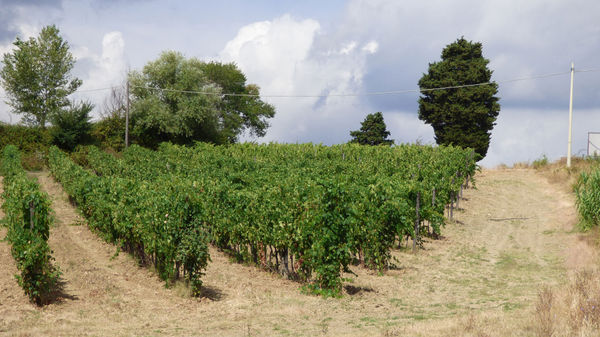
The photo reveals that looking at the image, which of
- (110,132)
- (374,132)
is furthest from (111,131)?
(374,132)

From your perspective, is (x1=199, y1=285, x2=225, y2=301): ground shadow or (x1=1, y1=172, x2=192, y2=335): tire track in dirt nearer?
(x1=1, y1=172, x2=192, y2=335): tire track in dirt

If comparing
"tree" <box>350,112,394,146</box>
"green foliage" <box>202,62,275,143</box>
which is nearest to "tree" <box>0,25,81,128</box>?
"green foliage" <box>202,62,275,143</box>

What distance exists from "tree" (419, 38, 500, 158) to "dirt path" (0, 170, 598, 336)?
93.0ft

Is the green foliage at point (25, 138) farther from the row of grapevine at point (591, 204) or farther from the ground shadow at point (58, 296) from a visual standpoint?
the row of grapevine at point (591, 204)

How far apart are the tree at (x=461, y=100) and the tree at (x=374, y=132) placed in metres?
6.71

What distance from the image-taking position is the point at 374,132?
184 ft

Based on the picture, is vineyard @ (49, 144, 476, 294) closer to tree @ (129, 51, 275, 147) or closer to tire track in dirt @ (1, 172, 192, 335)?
tire track in dirt @ (1, 172, 192, 335)

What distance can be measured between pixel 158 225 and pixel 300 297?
11.1 feet

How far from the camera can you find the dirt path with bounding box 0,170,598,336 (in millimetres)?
9297

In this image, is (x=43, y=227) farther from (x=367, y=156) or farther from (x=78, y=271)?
(x=367, y=156)

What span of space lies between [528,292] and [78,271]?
1062 cm

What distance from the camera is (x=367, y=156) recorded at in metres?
33.1

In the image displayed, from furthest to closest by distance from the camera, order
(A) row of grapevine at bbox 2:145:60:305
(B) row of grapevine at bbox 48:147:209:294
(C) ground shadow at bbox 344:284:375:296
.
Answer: (C) ground shadow at bbox 344:284:375:296, (B) row of grapevine at bbox 48:147:209:294, (A) row of grapevine at bbox 2:145:60:305

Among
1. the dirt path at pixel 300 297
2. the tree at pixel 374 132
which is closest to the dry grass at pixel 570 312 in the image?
the dirt path at pixel 300 297
